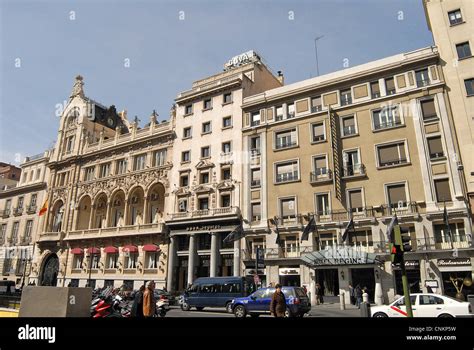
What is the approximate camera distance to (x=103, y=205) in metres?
45.8

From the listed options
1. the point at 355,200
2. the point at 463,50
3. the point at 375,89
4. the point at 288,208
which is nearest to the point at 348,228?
the point at 355,200

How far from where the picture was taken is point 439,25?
96.8ft

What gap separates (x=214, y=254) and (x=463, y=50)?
27.4 m

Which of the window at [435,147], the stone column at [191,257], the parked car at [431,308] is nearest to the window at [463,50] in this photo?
the window at [435,147]

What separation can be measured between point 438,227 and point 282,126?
52.7ft

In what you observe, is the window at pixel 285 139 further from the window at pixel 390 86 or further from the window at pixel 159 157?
the window at pixel 159 157

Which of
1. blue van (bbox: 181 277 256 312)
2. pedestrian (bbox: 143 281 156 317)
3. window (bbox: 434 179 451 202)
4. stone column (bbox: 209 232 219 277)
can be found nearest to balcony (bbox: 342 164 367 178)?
window (bbox: 434 179 451 202)

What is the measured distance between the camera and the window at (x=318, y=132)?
31719 mm

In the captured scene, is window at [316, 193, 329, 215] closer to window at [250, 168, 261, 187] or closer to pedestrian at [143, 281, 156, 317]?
window at [250, 168, 261, 187]

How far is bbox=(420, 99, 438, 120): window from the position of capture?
90.5 ft

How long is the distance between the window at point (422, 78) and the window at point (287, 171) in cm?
1209

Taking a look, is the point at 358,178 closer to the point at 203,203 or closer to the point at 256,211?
the point at 256,211

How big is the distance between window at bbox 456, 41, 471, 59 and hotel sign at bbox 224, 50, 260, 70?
21.6 m
